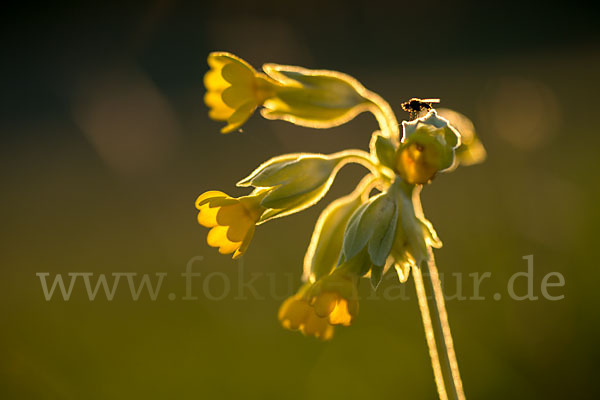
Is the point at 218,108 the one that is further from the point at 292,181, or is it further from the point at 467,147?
the point at 467,147

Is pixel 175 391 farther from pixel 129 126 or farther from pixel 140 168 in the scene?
pixel 129 126

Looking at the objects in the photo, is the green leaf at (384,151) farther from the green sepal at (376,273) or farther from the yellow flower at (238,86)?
the yellow flower at (238,86)

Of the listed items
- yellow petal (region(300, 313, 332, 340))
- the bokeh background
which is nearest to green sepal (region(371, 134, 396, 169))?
yellow petal (region(300, 313, 332, 340))

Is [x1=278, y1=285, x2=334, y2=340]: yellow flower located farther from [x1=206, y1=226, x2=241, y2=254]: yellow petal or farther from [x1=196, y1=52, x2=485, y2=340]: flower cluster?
[x1=206, y1=226, x2=241, y2=254]: yellow petal

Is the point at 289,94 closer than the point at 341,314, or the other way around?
the point at 341,314

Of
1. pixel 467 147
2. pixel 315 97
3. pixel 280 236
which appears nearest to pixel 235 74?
pixel 315 97

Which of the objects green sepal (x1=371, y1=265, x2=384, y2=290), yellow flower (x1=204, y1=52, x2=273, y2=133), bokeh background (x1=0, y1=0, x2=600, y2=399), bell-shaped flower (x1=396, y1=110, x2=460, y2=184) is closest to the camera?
bell-shaped flower (x1=396, y1=110, x2=460, y2=184)
